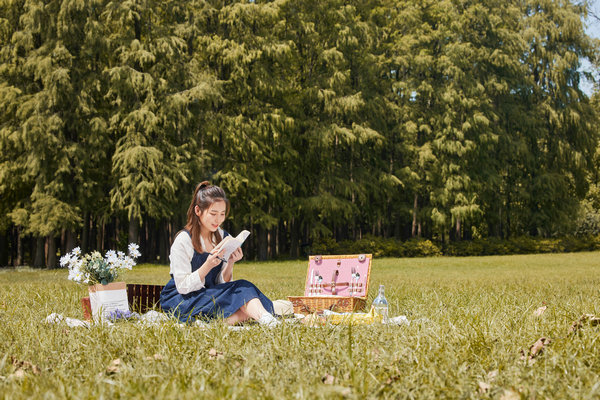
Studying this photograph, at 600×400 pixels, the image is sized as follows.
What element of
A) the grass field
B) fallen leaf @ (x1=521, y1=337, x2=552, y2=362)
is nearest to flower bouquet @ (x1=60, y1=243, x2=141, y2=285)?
the grass field

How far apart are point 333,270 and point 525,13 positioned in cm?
3397

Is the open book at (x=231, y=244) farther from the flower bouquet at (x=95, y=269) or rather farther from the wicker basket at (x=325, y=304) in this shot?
the wicker basket at (x=325, y=304)

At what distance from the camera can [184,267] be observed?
5102mm

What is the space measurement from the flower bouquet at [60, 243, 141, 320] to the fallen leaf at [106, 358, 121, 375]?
5.97 feet

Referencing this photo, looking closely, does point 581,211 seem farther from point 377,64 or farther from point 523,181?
point 377,64

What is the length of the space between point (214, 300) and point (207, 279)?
52cm

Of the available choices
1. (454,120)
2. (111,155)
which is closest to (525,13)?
(454,120)

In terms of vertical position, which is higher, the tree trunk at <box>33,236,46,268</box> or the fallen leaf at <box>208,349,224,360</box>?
the fallen leaf at <box>208,349,224,360</box>

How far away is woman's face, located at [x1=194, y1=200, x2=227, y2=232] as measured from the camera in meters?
5.16

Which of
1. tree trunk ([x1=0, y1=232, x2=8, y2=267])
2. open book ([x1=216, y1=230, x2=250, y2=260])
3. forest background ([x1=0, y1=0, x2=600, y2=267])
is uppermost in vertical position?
forest background ([x1=0, y1=0, x2=600, y2=267])

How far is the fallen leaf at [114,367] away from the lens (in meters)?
2.87

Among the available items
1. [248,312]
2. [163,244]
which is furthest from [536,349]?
[163,244]

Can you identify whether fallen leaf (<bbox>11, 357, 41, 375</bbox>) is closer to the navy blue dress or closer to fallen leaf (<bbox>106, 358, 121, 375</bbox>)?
fallen leaf (<bbox>106, 358, 121, 375</bbox>)

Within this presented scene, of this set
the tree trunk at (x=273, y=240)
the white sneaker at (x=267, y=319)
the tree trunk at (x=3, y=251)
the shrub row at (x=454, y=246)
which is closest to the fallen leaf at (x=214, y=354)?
the white sneaker at (x=267, y=319)
